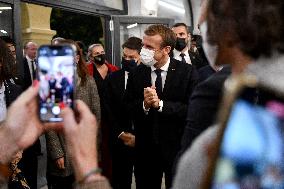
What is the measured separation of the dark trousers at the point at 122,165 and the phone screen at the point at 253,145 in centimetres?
399

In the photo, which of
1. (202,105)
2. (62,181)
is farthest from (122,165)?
(202,105)

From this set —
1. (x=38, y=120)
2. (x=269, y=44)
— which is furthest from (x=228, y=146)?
(x=38, y=120)

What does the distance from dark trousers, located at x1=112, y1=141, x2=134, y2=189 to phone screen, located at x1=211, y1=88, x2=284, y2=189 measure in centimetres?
399

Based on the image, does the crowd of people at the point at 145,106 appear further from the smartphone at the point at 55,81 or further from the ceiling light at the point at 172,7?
the ceiling light at the point at 172,7

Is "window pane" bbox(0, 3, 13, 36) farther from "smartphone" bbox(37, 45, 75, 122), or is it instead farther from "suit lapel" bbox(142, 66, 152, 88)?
"smartphone" bbox(37, 45, 75, 122)

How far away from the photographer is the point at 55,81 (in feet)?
4.91

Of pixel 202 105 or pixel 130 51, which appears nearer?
pixel 202 105

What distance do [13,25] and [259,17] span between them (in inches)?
212

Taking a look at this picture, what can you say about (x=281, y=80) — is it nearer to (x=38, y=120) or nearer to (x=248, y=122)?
(x=248, y=122)

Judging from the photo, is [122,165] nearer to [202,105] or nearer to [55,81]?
[202,105]

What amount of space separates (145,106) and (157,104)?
0.14m

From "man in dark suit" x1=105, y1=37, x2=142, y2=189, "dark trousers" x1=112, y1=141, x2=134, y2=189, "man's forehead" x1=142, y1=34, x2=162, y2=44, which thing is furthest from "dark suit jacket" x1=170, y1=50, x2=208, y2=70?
"man's forehead" x1=142, y1=34, x2=162, y2=44

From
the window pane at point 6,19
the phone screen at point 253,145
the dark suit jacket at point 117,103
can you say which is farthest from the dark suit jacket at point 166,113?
the phone screen at point 253,145

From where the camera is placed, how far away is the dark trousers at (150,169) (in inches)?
161
